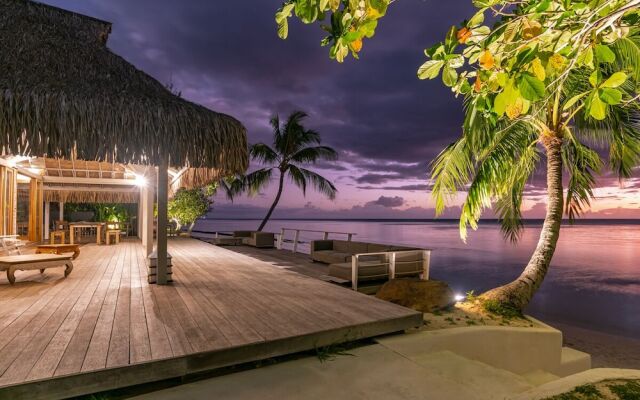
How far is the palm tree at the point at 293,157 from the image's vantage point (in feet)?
52.0

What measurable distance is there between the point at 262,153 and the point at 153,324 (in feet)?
43.2

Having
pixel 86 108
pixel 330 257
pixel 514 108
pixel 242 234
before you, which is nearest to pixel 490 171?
pixel 330 257

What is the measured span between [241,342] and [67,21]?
19.9 ft

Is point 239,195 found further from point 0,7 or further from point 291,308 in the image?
point 291,308

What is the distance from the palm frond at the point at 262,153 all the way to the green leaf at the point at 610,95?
14913 mm

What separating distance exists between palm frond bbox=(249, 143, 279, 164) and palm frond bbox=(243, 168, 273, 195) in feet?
1.47

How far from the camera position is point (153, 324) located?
10.2ft

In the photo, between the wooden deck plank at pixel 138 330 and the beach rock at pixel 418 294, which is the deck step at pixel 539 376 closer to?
the beach rock at pixel 418 294

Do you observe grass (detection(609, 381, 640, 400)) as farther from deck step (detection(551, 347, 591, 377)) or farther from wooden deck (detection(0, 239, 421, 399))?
deck step (detection(551, 347, 591, 377))

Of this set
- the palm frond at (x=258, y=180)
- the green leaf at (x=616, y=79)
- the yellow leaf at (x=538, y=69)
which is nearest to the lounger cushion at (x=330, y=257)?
the yellow leaf at (x=538, y=69)

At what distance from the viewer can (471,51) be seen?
1.73m

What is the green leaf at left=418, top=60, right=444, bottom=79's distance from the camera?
1.62 meters

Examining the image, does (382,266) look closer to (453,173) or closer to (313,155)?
(453,173)

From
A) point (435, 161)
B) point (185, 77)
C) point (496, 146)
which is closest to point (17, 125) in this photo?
point (435, 161)
